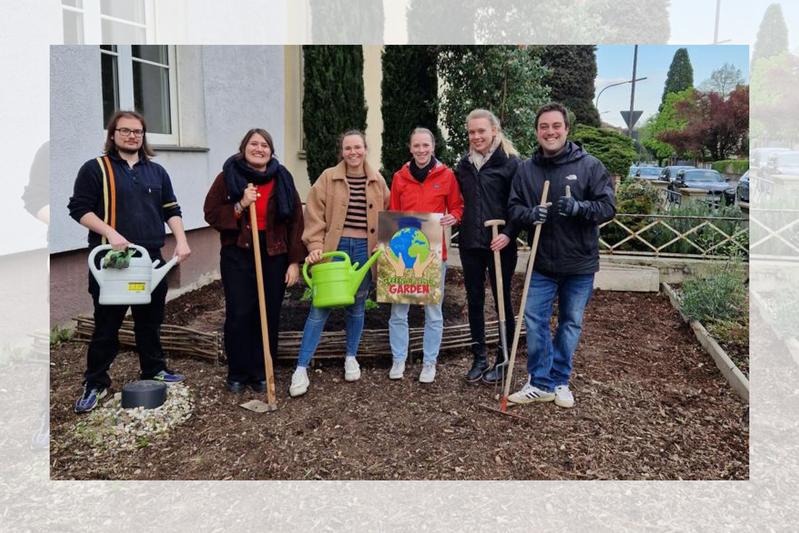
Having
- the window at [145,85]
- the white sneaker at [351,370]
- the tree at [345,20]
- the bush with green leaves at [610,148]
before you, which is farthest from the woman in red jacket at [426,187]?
the bush with green leaves at [610,148]

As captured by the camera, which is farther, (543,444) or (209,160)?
(209,160)

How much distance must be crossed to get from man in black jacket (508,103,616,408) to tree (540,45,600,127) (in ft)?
64.7

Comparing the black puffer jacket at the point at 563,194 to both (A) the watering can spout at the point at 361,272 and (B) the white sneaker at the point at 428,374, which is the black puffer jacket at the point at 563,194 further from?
(B) the white sneaker at the point at 428,374

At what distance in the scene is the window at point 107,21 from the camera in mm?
4090

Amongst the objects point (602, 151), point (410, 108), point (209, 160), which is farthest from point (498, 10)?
point (209, 160)

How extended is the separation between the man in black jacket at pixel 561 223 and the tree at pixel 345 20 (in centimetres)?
418

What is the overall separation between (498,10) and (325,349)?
7.60m

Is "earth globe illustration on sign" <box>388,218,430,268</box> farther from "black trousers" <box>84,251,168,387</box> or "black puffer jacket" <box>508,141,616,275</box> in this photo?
"black trousers" <box>84,251,168,387</box>

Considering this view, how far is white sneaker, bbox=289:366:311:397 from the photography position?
12.4ft

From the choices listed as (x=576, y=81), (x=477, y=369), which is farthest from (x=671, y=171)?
(x=477, y=369)

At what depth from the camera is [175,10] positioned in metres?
5.27

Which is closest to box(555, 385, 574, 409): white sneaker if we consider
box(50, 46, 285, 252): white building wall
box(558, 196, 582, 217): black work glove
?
box(558, 196, 582, 217): black work glove

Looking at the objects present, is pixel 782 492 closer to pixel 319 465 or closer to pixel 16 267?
pixel 319 465

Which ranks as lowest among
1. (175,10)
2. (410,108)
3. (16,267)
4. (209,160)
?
(16,267)
